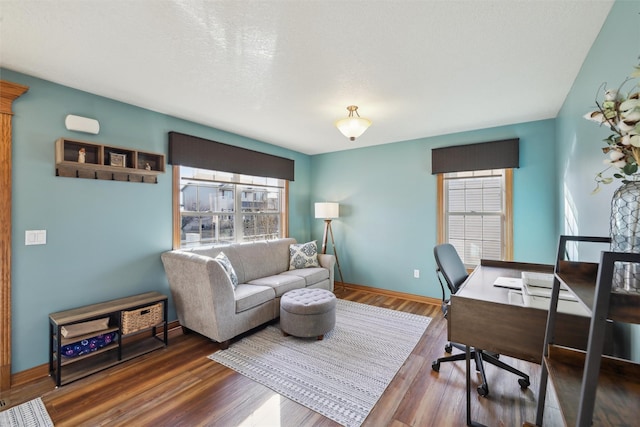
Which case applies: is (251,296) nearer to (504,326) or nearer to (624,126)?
(504,326)

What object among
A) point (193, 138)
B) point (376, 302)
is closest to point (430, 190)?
point (376, 302)

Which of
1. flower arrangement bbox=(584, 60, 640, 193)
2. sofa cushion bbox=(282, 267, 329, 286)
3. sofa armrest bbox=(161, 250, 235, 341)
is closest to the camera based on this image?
flower arrangement bbox=(584, 60, 640, 193)

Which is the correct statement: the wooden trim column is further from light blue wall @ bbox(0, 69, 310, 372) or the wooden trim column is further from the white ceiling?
the white ceiling

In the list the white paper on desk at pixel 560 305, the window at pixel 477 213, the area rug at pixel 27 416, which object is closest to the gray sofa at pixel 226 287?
the area rug at pixel 27 416

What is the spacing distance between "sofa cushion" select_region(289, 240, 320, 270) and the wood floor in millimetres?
1854

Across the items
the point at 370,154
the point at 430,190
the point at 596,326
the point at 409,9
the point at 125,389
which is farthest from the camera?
the point at 370,154

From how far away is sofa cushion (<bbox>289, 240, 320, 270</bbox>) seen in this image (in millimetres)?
4148

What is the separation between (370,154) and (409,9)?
3116 millimetres

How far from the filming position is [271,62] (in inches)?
79.7

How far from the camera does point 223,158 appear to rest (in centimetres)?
371

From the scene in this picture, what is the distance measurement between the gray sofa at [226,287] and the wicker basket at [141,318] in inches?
11.4

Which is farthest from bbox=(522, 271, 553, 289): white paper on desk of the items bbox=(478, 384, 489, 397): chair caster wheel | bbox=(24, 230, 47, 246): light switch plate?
bbox=(24, 230, 47, 246): light switch plate

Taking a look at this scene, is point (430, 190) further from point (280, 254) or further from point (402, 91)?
point (280, 254)

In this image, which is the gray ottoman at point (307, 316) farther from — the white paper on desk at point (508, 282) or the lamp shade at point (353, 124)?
the lamp shade at point (353, 124)
